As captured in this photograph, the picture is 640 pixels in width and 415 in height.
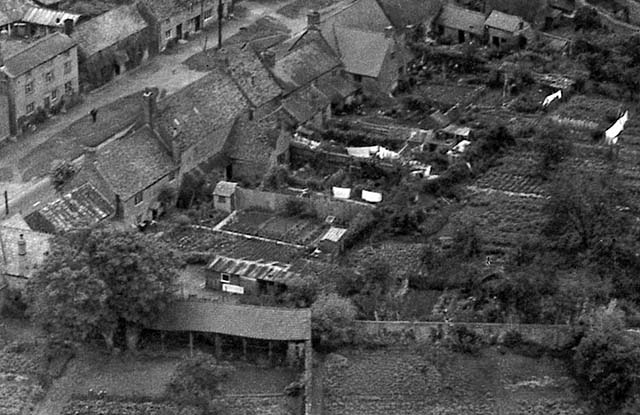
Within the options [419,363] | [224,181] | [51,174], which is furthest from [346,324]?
[51,174]

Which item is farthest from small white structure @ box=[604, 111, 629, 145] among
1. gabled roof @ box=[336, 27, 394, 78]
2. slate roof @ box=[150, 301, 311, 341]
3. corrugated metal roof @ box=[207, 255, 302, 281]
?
slate roof @ box=[150, 301, 311, 341]

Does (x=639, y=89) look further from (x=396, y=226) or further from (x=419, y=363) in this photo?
(x=419, y=363)

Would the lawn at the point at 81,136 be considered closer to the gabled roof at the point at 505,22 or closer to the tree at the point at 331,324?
the tree at the point at 331,324

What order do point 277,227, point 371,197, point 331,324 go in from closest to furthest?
point 331,324 → point 277,227 → point 371,197

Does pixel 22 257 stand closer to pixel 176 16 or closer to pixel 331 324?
pixel 331 324

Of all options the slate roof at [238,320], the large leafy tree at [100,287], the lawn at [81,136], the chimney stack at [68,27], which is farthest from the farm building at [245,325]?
the chimney stack at [68,27]

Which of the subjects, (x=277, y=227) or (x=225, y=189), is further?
(x=225, y=189)

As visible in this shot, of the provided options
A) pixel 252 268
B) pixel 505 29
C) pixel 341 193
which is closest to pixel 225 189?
pixel 341 193

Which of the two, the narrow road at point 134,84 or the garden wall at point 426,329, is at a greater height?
the garden wall at point 426,329
